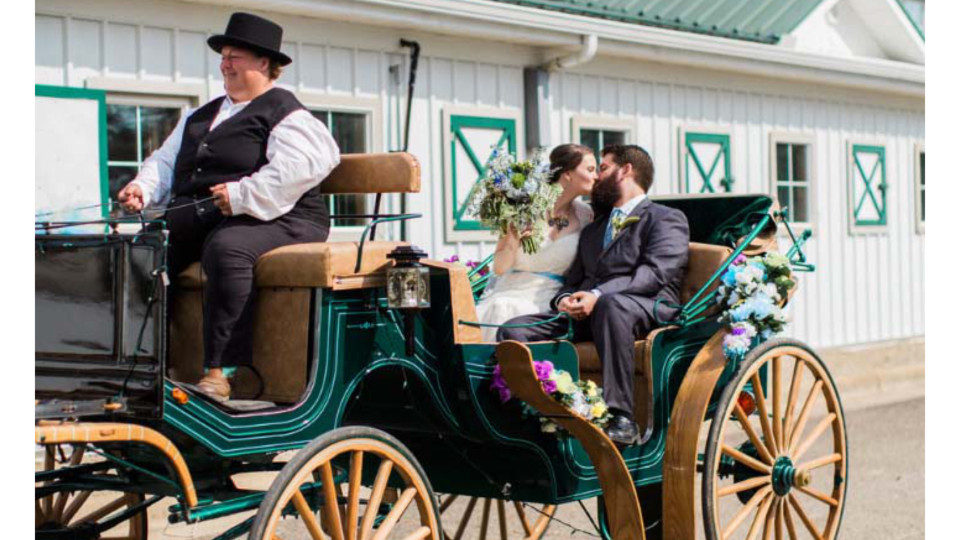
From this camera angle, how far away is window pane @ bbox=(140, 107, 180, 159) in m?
8.30

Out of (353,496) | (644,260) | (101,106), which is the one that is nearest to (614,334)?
(644,260)

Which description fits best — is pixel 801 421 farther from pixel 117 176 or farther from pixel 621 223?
pixel 117 176

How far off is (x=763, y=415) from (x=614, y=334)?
88cm

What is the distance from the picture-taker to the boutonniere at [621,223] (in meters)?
5.77

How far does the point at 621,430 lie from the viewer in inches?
206

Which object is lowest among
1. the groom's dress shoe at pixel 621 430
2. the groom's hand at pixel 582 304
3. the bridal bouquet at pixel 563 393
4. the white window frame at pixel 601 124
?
the groom's dress shoe at pixel 621 430

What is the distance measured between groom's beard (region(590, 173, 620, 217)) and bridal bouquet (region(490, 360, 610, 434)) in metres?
1.11

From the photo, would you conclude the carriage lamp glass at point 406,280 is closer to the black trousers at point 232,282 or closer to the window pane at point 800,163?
the black trousers at point 232,282

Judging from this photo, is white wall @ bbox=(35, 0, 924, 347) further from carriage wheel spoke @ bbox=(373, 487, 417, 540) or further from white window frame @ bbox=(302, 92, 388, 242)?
carriage wheel spoke @ bbox=(373, 487, 417, 540)

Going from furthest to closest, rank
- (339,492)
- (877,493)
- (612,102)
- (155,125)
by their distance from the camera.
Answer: (612,102)
(155,125)
(877,493)
(339,492)

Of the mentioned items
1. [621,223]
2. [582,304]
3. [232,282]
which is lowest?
[582,304]

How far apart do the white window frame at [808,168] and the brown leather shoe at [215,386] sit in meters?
8.91

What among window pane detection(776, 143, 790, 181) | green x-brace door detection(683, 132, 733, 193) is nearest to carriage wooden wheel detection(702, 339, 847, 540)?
green x-brace door detection(683, 132, 733, 193)

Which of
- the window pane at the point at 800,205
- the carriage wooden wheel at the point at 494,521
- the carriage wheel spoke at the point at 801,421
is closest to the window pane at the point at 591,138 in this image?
the window pane at the point at 800,205
